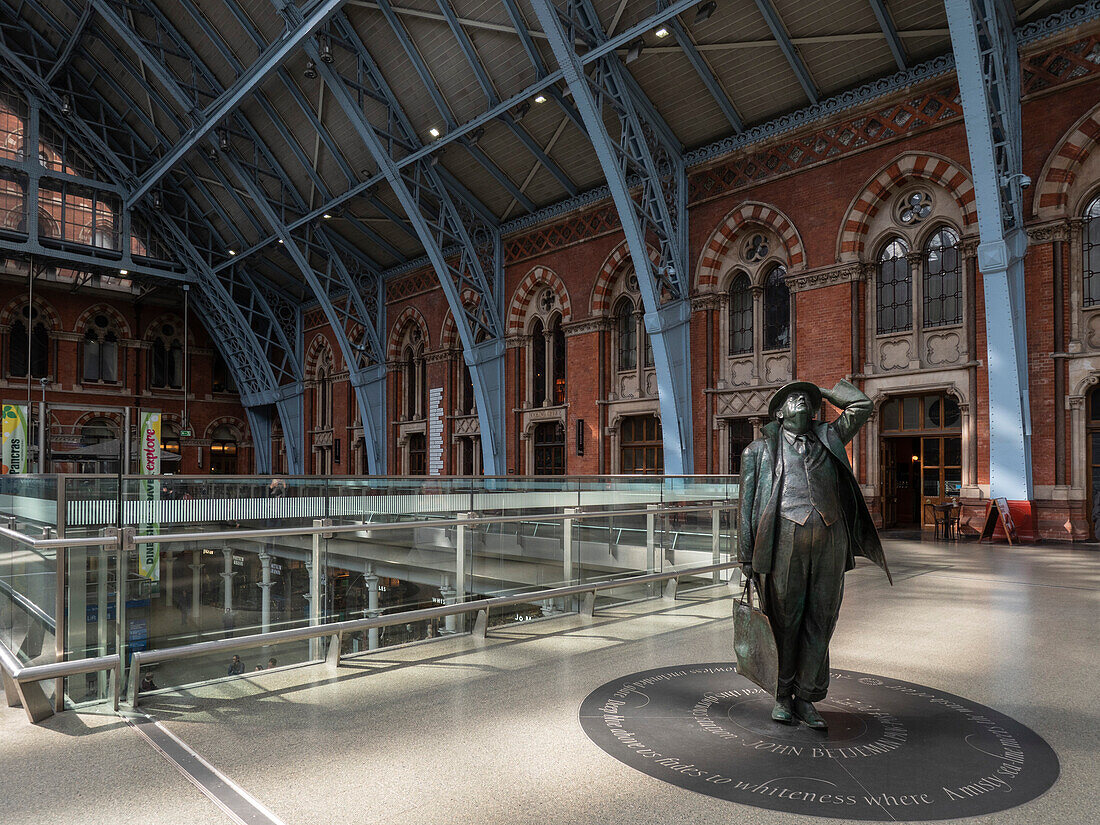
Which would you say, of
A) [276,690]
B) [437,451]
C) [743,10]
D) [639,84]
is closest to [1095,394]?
[743,10]

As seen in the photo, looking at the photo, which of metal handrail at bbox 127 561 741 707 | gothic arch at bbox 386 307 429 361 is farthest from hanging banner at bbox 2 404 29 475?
metal handrail at bbox 127 561 741 707

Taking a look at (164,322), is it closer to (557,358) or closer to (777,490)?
(557,358)

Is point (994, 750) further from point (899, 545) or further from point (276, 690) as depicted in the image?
point (899, 545)

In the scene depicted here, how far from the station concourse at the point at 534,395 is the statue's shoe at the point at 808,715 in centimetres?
8

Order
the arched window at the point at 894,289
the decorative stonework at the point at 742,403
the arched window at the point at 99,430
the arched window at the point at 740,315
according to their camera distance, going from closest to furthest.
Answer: the arched window at the point at 894,289, the decorative stonework at the point at 742,403, the arched window at the point at 740,315, the arched window at the point at 99,430

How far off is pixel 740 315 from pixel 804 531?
14.9m

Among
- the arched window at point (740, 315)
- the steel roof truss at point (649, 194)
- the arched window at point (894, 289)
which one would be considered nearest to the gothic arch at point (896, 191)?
the arched window at point (894, 289)

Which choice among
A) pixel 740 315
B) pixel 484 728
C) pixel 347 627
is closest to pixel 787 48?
pixel 740 315

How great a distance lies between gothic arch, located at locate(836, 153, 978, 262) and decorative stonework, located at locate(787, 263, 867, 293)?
202 millimetres

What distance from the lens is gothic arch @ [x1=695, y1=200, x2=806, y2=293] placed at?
54.7ft

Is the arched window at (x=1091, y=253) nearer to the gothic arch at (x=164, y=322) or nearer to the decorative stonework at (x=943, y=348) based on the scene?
the decorative stonework at (x=943, y=348)

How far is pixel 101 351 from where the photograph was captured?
107ft

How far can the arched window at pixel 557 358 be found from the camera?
2234 cm

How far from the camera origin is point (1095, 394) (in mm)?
13211
